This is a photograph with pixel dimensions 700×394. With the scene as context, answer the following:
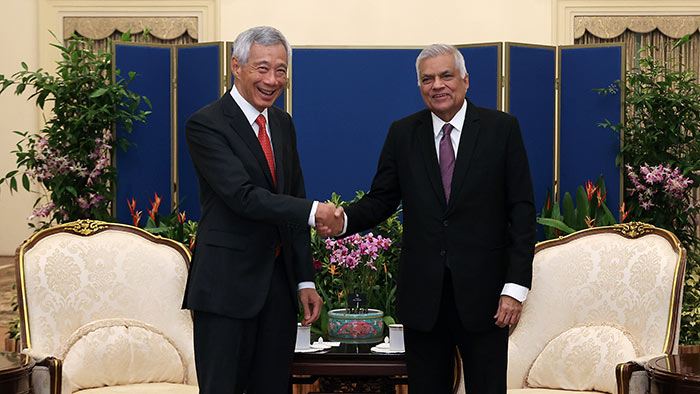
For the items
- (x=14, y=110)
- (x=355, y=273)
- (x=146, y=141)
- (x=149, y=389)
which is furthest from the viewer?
(x=14, y=110)

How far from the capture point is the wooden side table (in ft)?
7.89

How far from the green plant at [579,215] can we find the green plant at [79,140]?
2.40 meters

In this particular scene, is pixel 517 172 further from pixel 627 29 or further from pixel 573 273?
pixel 627 29

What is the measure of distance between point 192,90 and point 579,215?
240 centimetres

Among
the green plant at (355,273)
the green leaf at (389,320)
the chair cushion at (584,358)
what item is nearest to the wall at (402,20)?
the green plant at (355,273)

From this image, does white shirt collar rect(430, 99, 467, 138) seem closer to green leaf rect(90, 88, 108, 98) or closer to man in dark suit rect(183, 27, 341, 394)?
man in dark suit rect(183, 27, 341, 394)

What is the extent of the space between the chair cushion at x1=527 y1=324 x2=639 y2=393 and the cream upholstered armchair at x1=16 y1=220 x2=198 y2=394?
1305 mm

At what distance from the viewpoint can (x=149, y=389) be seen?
112 inches

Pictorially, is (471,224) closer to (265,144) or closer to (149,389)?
(265,144)

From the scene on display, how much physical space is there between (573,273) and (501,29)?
5.26m

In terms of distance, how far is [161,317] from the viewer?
3.07m

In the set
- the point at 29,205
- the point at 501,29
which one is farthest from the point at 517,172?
the point at 29,205

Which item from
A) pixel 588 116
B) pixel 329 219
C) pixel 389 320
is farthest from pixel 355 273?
pixel 588 116

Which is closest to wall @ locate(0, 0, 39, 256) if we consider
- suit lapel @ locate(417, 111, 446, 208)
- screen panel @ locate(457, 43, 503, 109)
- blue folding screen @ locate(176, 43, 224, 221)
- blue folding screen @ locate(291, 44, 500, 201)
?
blue folding screen @ locate(176, 43, 224, 221)
